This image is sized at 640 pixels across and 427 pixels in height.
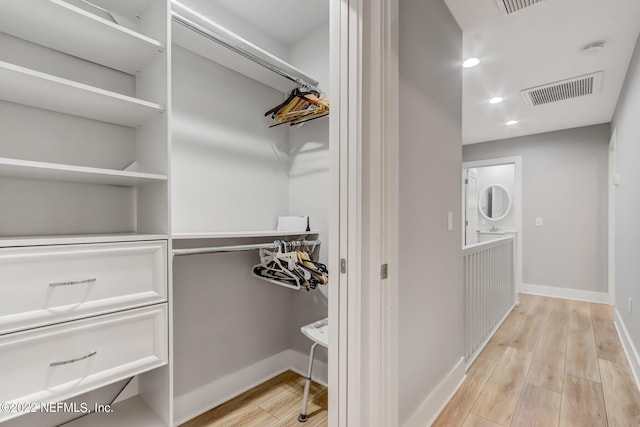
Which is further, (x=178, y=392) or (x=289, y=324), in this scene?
(x=289, y=324)

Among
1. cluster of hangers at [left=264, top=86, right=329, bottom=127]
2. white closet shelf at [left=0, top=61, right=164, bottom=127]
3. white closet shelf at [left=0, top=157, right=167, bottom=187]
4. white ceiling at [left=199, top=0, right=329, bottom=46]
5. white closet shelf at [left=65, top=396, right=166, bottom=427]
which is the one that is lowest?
white closet shelf at [left=65, top=396, right=166, bottom=427]

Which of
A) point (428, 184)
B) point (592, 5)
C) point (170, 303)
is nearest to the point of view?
point (170, 303)

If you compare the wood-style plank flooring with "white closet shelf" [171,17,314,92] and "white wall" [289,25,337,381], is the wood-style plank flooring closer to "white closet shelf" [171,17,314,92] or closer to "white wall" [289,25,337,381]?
"white wall" [289,25,337,381]

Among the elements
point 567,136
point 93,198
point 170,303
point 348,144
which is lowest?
point 170,303

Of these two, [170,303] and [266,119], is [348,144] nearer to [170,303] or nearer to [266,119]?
[170,303]

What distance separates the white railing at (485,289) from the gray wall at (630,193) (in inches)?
36.5

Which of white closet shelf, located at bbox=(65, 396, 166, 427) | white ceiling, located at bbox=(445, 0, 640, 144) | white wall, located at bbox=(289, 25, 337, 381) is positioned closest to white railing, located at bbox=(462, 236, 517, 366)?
white wall, located at bbox=(289, 25, 337, 381)

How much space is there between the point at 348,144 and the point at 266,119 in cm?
126

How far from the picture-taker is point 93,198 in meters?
1.39

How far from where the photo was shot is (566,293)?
438cm

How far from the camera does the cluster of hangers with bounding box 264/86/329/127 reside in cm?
192

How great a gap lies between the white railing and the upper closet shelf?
224 centimetres

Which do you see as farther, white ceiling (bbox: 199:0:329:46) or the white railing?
the white railing

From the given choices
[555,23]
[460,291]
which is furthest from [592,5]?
[460,291]
